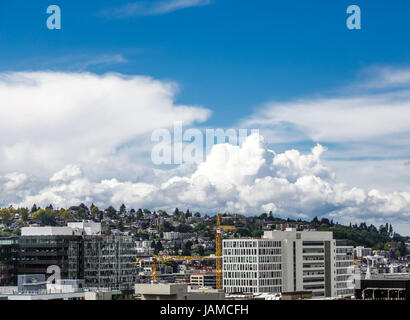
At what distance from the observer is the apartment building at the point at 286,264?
9938 centimetres

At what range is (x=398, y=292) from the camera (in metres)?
69.4

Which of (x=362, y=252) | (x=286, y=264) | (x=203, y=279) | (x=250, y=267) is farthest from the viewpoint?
(x=362, y=252)

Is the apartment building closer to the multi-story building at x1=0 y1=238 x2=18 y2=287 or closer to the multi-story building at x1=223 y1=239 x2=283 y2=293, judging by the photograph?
the multi-story building at x1=223 y1=239 x2=283 y2=293

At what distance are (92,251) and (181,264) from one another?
229 ft

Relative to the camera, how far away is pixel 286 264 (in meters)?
103

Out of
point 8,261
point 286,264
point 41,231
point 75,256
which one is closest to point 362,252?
point 286,264

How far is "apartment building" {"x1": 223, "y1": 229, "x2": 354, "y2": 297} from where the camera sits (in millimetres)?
99375

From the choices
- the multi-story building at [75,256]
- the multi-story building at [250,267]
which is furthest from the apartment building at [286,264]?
the multi-story building at [75,256]

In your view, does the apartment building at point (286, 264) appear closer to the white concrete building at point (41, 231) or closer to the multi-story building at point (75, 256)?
the multi-story building at point (75, 256)

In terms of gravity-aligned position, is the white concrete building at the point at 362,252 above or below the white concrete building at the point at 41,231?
below

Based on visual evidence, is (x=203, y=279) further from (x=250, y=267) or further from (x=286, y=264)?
(x=250, y=267)
